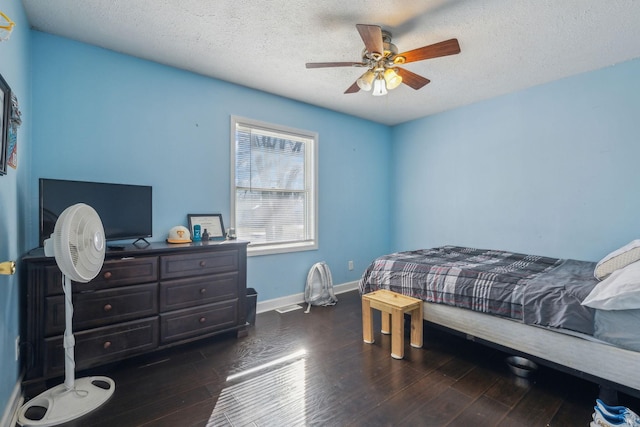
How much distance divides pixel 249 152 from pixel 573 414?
3369mm

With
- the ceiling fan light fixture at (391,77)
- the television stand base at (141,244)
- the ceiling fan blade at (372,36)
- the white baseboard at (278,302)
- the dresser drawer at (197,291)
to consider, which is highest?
the ceiling fan blade at (372,36)

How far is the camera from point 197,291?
245 cm

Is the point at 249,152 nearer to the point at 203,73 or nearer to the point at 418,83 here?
the point at 203,73

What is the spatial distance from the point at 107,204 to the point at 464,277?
113 inches

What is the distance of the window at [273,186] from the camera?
129 inches

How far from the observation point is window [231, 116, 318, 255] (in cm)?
329

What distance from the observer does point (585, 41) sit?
7.76ft

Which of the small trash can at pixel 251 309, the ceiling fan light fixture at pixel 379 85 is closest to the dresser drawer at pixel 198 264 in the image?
the small trash can at pixel 251 309

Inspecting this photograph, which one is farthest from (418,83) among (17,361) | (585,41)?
(17,361)

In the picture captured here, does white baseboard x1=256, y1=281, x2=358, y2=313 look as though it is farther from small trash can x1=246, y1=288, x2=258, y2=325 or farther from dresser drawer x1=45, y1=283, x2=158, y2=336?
dresser drawer x1=45, y1=283, x2=158, y2=336

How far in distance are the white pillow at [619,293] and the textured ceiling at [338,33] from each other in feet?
5.81

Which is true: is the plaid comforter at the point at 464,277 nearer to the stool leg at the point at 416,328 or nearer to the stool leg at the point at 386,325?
the stool leg at the point at 416,328

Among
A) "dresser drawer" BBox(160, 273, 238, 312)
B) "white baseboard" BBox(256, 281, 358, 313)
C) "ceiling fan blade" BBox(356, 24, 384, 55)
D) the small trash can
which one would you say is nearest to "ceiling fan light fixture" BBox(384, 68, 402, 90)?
"ceiling fan blade" BBox(356, 24, 384, 55)

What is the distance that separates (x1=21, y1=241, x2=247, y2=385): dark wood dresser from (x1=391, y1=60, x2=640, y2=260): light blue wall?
9.72ft
